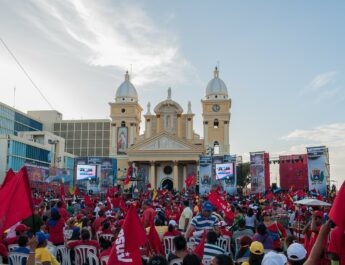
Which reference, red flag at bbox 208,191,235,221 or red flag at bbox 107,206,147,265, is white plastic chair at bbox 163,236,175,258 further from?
red flag at bbox 107,206,147,265

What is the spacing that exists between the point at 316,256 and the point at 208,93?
2405 inches

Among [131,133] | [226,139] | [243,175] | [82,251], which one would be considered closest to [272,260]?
[82,251]

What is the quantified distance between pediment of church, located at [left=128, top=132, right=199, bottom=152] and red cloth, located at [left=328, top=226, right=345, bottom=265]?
51.2 m

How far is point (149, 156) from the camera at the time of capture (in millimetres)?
55156

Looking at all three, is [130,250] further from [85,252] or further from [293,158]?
[293,158]

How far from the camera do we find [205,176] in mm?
39125

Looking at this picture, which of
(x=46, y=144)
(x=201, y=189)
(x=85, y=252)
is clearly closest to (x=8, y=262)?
(x=85, y=252)

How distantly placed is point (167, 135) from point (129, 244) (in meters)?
49.7

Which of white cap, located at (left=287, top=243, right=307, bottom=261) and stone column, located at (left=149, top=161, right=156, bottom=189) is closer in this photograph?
white cap, located at (left=287, top=243, right=307, bottom=261)

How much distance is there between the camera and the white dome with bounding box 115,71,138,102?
66750 millimetres

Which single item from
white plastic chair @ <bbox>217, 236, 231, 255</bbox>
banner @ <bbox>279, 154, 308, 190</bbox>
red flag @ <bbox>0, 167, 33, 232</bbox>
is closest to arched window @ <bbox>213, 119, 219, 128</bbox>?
banner @ <bbox>279, 154, 308, 190</bbox>

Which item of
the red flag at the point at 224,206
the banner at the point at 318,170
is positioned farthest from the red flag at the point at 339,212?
the banner at the point at 318,170

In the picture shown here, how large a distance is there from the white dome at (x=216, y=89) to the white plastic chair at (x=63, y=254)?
5562 cm

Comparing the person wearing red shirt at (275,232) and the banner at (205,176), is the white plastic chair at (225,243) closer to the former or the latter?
the person wearing red shirt at (275,232)
